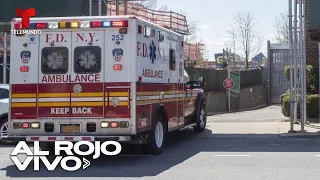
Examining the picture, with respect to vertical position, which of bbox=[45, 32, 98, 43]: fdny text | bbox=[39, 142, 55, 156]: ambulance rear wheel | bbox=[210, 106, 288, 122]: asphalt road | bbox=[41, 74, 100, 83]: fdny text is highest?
bbox=[45, 32, 98, 43]: fdny text

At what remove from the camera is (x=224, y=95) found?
92.8ft

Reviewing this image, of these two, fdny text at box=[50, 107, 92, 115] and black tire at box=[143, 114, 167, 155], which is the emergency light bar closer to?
fdny text at box=[50, 107, 92, 115]

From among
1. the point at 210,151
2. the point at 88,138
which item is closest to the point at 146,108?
the point at 88,138

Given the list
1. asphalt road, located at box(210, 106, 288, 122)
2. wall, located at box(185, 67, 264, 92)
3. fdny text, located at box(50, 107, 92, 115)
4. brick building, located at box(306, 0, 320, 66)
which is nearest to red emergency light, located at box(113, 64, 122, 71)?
fdny text, located at box(50, 107, 92, 115)

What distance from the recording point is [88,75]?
10078 millimetres

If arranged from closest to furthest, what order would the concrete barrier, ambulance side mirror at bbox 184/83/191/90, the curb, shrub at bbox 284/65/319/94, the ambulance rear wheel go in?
1. the ambulance rear wheel
2. ambulance side mirror at bbox 184/83/191/90
3. the curb
4. shrub at bbox 284/65/319/94
5. the concrete barrier

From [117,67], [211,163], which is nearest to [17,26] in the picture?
[117,67]

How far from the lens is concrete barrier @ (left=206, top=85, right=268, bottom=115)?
2660 cm

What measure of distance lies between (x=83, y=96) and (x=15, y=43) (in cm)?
174

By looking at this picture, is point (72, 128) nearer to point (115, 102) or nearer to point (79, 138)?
point (79, 138)

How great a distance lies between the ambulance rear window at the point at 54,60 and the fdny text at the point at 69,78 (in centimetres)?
10

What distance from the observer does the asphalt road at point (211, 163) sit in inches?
347

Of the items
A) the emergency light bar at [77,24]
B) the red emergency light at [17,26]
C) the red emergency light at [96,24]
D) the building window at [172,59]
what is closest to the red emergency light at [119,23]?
the emergency light bar at [77,24]

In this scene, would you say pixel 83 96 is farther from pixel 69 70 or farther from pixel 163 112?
pixel 163 112
